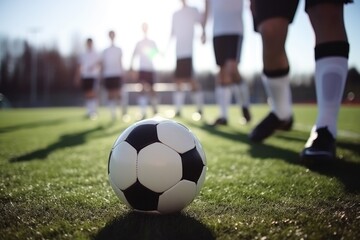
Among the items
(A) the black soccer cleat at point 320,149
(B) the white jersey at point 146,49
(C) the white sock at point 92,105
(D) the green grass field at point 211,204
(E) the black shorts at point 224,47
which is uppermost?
(B) the white jersey at point 146,49

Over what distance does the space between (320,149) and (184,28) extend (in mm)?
6242

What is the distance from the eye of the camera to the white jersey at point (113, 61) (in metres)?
10.2

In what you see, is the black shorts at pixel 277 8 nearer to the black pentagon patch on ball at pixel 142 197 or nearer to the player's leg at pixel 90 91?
the black pentagon patch on ball at pixel 142 197

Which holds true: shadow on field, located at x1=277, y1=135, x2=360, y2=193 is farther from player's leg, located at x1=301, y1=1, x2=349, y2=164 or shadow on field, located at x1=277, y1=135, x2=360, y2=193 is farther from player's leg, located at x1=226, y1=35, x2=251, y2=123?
player's leg, located at x1=226, y1=35, x2=251, y2=123

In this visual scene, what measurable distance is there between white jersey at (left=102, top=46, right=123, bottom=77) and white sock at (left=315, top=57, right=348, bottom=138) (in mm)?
8252

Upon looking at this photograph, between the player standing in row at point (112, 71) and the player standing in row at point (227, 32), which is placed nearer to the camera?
the player standing in row at point (227, 32)

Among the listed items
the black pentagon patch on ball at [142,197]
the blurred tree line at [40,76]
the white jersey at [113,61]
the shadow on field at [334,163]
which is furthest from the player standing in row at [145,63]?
the blurred tree line at [40,76]

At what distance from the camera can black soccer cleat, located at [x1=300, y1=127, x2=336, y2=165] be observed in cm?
230

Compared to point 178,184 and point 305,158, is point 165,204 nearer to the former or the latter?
point 178,184

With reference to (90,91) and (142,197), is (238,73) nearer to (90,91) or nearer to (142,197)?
(142,197)

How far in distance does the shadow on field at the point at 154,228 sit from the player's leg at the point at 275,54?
1817mm

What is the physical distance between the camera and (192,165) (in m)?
1.60

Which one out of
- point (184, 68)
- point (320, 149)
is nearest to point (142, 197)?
point (320, 149)

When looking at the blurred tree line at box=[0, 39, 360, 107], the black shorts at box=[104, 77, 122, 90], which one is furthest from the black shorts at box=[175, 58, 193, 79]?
the blurred tree line at box=[0, 39, 360, 107]
